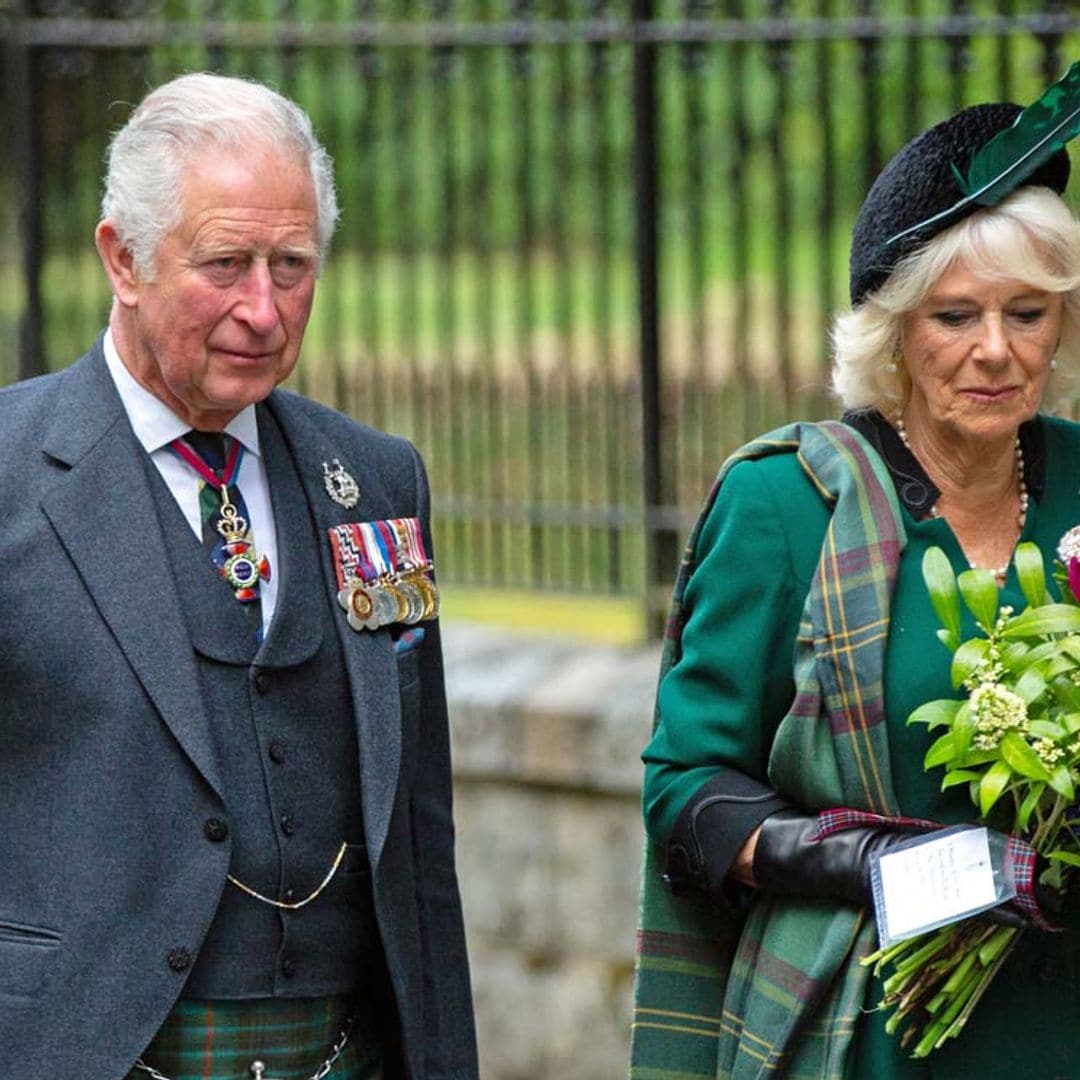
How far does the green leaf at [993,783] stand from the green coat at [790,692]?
0.22 m

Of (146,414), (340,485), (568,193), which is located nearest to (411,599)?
(340,485)

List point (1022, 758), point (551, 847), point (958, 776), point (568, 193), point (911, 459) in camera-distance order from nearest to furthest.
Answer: point (1022, 758) < point (958, 776) < point (911, 459) < point (551, 847) < point (568, 193)

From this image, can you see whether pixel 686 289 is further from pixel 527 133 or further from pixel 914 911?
pixel 914 911

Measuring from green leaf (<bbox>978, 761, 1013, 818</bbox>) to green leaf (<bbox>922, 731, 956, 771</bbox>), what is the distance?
6 centimetres

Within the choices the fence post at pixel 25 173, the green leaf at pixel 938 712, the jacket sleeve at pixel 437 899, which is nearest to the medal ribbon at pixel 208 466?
the jacket sleeve at pixel 437 899

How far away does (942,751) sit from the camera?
3.19 metres

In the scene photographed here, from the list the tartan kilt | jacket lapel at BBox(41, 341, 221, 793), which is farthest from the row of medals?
the tartan kilt

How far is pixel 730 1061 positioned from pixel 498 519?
303 centimetres

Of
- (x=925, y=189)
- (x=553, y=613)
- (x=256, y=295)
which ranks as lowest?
(x=553, y=613)

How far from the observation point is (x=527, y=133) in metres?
6.23

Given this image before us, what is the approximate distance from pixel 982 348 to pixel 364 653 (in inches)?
36.1

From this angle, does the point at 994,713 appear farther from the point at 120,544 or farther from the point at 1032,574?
the point at 120,544

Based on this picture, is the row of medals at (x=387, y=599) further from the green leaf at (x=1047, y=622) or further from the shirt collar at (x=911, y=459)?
the green leaf at (x=1047, y=622)

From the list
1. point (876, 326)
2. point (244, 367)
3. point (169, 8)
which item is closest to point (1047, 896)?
point (876, 326)
